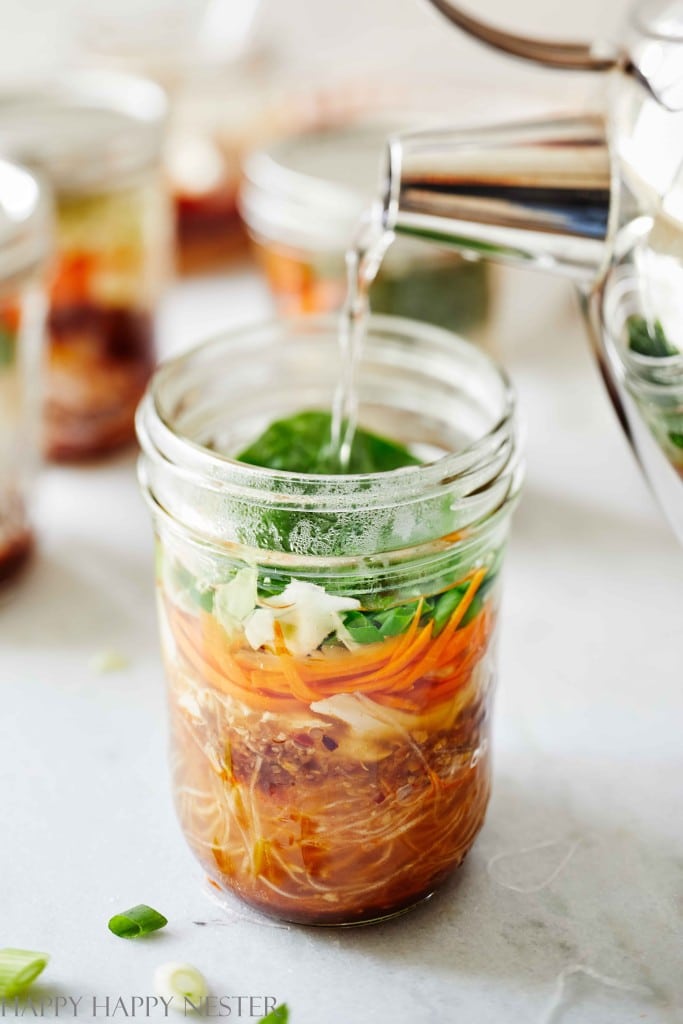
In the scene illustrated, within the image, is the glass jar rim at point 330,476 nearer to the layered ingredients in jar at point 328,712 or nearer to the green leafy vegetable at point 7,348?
the layered ingredients in jar at point 328,712

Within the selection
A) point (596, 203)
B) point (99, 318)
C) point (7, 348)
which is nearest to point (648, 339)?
point (596, 203)

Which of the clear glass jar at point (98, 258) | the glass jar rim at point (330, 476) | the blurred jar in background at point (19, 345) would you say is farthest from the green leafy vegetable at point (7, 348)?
the glass jar rim at point (330, 476)

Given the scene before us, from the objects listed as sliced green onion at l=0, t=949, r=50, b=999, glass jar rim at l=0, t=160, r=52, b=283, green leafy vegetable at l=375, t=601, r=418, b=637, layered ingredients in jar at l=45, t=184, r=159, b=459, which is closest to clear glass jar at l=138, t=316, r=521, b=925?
green leafy vegetable at l=375, t=601, r=418, b=637

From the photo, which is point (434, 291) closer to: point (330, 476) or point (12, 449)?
point (12, 449)

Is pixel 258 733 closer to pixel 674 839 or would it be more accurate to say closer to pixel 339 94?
pixel 674 839

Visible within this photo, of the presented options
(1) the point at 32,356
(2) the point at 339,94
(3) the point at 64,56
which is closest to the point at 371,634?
(1) the point at 32,356
